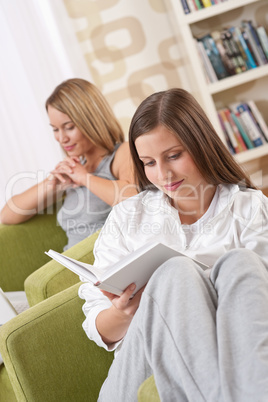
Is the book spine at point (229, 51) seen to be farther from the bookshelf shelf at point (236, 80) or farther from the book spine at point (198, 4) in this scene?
the book spine at point (198, 4)

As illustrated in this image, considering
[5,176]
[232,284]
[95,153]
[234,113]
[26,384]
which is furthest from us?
[234,113]

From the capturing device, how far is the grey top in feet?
8.18

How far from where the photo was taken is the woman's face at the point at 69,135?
253 centimetres

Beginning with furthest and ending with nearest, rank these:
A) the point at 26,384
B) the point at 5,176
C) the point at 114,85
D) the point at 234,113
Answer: the point at 114,85, the point at 234,113, the point at 5,176, the point at 26,384

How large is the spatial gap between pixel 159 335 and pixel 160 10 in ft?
10.4

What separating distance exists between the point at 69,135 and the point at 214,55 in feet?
4.89

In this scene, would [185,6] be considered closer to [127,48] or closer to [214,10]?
[214,10]

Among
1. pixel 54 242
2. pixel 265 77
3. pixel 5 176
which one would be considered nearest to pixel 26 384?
pixel 54 242

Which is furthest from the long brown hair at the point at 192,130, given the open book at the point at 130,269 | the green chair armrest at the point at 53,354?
the green chair armrest at the point at 53,354

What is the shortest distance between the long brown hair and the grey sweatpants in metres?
0.37

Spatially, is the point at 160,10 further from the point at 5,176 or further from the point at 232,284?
the point at 232,284

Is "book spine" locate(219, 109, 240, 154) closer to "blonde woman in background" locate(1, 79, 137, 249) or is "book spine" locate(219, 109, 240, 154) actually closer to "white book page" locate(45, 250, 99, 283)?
"blonde woman in background" locate(1, 79, 137, 249)

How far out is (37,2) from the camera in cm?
367

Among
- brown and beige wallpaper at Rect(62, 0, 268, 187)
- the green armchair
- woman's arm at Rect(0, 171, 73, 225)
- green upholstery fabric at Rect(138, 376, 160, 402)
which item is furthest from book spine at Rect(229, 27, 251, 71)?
green upholstery fabric at Rect(138, 376, 160, 402)
